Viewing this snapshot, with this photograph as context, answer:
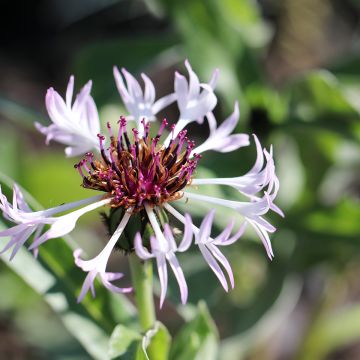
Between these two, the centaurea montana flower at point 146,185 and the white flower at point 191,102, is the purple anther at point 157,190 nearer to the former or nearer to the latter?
the centaurea montana flower at point 146,185

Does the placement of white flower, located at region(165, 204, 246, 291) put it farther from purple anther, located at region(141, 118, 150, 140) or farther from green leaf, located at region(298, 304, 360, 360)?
green leaf, located at region(298, 304, 360, 360)

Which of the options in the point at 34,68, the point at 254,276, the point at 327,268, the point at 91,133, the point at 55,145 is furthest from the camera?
the point at 34,68

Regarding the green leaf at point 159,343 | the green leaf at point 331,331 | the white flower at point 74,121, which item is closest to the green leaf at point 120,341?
the green leaf at point 159,343

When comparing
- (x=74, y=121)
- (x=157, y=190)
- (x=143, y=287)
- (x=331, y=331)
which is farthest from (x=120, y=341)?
(x=331, y=331)

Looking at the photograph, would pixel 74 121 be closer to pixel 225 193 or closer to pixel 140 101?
pixel 140 101

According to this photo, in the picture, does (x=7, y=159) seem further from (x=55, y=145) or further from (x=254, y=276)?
(x=55, y=145)

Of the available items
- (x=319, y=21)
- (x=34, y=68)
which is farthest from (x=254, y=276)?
(x=34, y=68)
